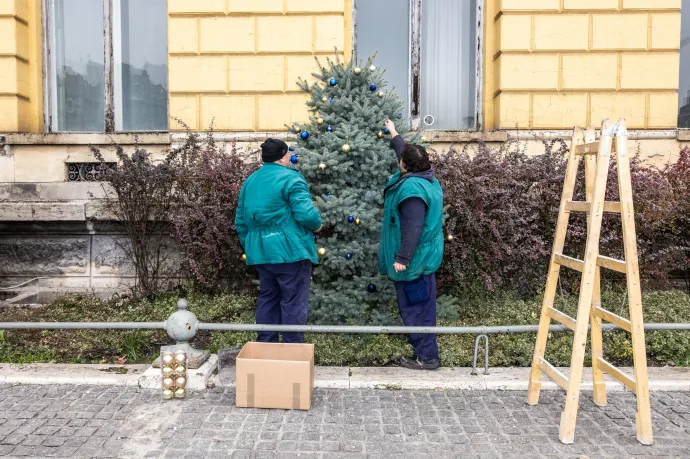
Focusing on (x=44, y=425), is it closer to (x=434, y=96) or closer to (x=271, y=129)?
(x=271, y=129)

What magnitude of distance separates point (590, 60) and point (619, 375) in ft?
19.8

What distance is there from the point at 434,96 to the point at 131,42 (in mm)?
5109

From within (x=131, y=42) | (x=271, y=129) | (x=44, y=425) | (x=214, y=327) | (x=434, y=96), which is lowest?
(x=44, y=425)

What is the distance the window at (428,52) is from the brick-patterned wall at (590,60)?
0.89 meters

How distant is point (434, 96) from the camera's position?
9344 mm

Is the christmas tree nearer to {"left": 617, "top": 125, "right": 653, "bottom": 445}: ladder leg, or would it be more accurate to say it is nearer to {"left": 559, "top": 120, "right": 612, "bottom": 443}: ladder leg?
{"left": 559, "top": 120, "right": 612, "bottom": 443}: ladder leg

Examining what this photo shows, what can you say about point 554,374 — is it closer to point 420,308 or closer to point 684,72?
point 420,308

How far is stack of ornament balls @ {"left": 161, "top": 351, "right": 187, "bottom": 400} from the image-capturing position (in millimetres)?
4148

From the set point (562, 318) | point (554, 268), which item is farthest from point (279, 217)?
point (562, 318)

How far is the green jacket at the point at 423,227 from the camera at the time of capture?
4621 mm

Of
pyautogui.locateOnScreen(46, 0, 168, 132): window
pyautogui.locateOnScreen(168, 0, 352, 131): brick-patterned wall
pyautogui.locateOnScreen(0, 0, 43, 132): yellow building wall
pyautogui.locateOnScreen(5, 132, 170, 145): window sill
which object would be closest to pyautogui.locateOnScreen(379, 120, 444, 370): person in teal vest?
pyautogui.locateOnScreen(168, 0, 352, 131): brick-patterned wall

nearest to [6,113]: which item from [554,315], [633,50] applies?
[554,315]

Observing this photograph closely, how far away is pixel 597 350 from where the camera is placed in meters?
4.08

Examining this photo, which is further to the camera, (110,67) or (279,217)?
(110,67)
